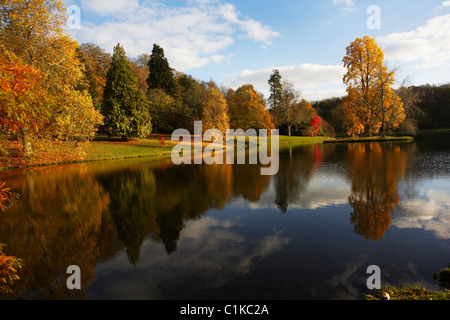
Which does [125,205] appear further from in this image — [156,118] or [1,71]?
[156,118]

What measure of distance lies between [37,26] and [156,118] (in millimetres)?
23158

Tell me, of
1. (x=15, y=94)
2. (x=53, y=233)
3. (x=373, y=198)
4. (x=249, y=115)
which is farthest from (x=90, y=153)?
(x=249, y=115)

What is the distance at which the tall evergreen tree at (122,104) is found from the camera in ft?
94.5

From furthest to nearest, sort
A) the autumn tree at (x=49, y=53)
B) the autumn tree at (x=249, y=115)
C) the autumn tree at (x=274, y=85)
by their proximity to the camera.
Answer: the autumn tree at (x=274, y=85) < the autumn tree at (x=249, y=115) < the autumn tree at (x=49, y=53)

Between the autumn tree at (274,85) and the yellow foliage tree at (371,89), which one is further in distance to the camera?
the autumn tree at (274,85)

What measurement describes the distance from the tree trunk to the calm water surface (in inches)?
388

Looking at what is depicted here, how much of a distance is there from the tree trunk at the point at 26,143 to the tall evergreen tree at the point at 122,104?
35.1 ft

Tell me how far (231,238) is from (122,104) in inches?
1129

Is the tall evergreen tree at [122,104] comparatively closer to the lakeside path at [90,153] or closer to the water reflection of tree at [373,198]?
the lakeside path at [90,153]

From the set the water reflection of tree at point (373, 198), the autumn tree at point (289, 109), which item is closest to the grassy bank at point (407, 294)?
the water reflection of tree at point (373, 198)

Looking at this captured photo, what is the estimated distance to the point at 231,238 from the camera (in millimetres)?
5691
